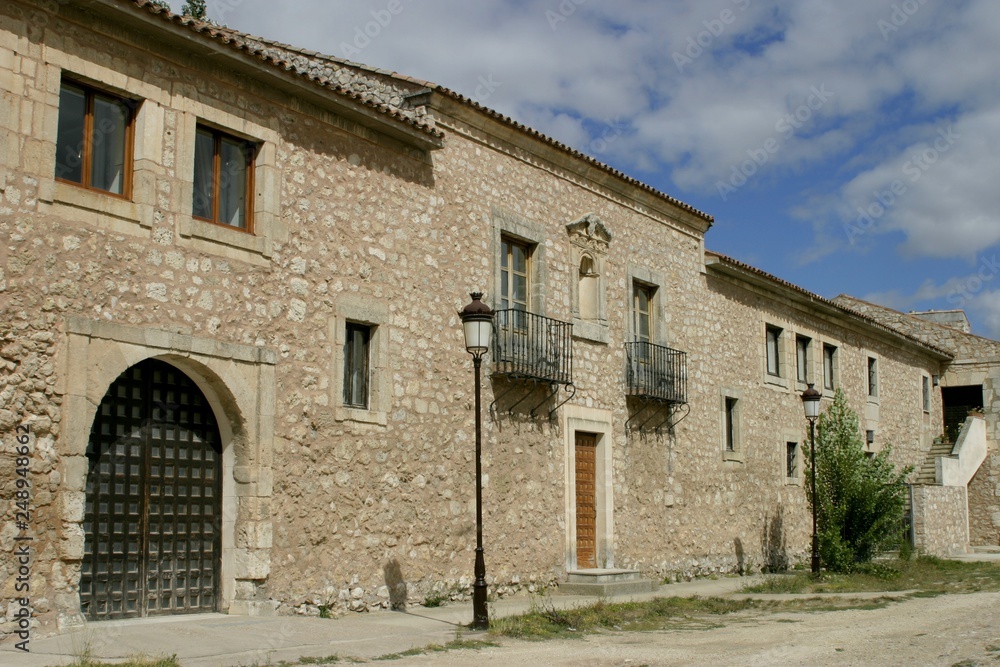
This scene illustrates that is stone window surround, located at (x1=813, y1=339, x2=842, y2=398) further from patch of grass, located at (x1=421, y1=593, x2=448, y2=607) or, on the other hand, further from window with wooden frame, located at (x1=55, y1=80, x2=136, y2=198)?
window with wooden frame, located at (x1=55, y1=80, x2=136, y2=198)

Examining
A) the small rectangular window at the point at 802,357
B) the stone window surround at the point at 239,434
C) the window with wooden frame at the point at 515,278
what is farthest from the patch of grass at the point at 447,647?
the small rectangular window at the point at 802,357

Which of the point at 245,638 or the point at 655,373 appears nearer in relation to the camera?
the point at 245,638

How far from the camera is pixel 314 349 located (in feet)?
38.3

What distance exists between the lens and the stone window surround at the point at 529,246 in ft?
48.2

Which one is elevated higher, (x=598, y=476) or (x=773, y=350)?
(x=773, y=350)

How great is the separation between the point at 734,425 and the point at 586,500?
554 centimetres

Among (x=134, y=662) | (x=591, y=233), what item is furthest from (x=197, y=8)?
(x=134, y=662)

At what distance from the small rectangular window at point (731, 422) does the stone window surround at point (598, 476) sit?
4683mm

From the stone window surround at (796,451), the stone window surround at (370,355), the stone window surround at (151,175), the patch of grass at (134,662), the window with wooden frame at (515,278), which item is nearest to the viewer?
the patch of grass at (134,662)

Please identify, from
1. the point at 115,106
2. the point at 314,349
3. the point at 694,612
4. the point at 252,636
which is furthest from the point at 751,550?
the point at 115,106

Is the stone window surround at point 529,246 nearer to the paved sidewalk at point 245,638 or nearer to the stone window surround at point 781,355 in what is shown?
the paved sidewalk at point 245,638

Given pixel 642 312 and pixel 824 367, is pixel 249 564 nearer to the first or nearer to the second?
pixel 642 312

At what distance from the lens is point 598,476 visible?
16.6 meters

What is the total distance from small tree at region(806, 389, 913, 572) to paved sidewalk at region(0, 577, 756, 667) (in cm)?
957
